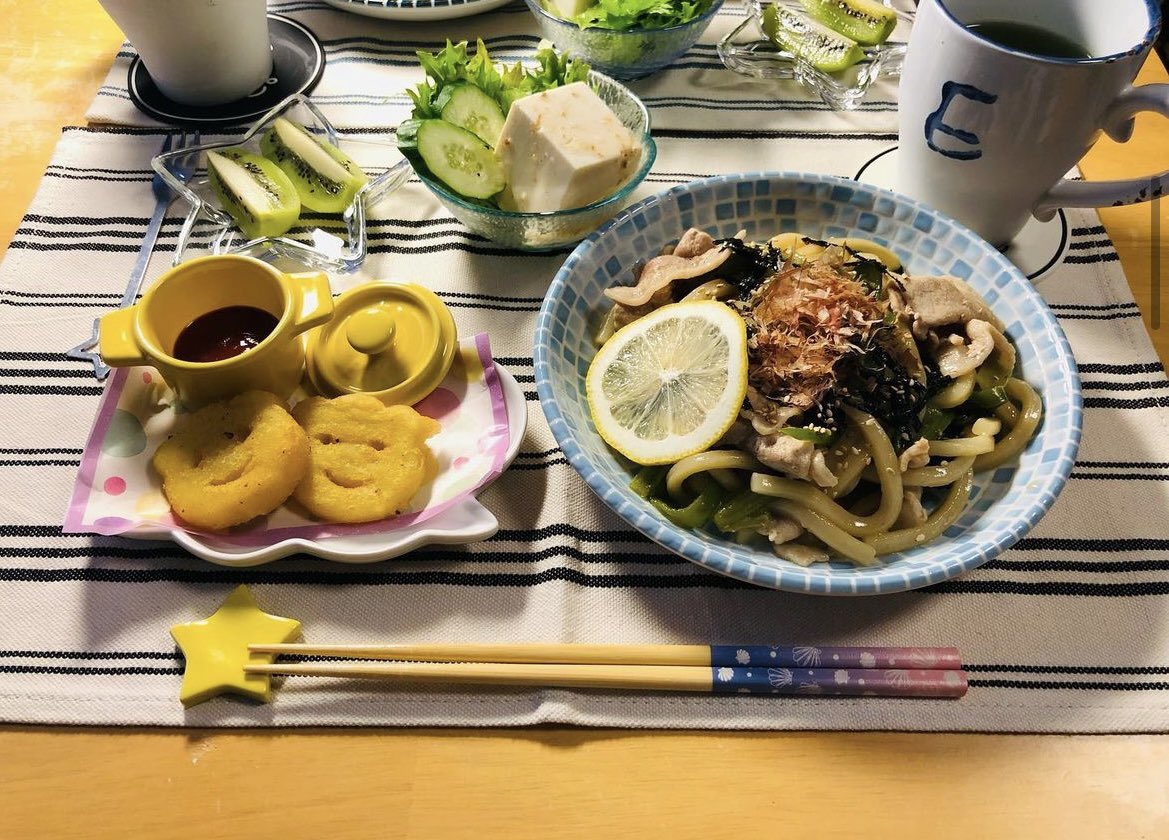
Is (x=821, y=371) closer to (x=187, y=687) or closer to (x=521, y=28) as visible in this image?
(x=187, y=687)

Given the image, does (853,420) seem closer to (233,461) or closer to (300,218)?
(233,461)

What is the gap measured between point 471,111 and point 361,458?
42.9 inches

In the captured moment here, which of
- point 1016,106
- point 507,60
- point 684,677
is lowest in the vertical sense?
point 684,677

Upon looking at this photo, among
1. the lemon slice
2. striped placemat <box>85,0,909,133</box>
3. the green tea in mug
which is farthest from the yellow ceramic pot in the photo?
the green tea in mug

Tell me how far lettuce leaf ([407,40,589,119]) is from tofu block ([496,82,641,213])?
273mm

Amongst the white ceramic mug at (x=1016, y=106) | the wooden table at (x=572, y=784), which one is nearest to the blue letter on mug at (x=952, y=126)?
the white ceramic mug at (x=1016, y=106)

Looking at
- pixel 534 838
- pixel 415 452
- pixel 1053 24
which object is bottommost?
pixel 534 838

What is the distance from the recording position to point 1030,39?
189 cm

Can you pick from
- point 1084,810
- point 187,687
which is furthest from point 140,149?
point 1084,810

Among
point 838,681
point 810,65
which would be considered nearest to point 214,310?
point 838,681

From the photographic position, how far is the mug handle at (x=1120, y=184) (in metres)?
1.66

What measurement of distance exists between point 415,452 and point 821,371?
80 centimetres

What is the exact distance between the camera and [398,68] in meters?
2.67

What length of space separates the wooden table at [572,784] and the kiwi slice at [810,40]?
6.59ft
